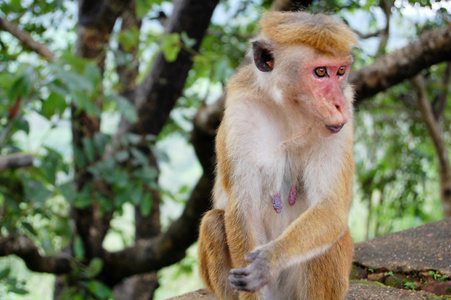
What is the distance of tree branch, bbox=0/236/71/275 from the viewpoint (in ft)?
17.1

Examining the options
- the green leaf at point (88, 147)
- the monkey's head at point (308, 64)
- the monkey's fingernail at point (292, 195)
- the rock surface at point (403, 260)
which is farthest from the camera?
the green leaf at point (88, 147)

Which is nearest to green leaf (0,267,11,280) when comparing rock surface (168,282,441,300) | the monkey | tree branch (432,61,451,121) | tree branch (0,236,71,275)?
tree branch (0,236,71,275)

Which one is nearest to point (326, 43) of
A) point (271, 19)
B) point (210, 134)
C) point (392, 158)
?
point (271, 19)

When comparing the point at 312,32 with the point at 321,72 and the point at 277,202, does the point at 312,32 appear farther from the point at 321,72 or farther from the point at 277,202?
the point at 277,202

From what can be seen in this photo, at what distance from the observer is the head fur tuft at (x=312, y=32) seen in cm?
292

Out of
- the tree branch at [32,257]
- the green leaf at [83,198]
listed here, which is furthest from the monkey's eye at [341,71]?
the tree branch at [32,257]

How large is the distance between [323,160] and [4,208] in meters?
3.37

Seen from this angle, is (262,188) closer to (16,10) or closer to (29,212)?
(29,212)

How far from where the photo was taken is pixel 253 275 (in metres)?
2.75

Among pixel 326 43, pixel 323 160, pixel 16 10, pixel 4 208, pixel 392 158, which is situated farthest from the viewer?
pixel 392 158

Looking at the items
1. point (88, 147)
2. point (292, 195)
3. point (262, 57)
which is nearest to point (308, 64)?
point (262, 57)

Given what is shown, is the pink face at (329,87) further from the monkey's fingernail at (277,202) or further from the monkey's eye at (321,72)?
the monkey's fingernail at (277,202)

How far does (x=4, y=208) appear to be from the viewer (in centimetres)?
509

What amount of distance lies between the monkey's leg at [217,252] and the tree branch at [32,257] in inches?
104
